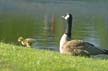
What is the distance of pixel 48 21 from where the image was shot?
228 ft

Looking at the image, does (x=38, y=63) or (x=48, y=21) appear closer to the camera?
(x=38, y=63)

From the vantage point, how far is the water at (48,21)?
48.3 metres

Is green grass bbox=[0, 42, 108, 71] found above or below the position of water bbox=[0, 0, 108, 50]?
above

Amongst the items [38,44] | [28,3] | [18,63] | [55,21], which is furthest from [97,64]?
[28,3]

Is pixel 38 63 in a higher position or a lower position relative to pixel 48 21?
A: higher

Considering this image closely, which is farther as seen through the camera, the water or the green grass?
the water

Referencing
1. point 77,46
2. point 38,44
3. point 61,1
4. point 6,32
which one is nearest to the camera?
point 77,46

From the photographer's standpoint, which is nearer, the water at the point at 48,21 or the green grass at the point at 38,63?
the green grass at the point at 38,63

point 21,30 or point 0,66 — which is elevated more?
point 0,66

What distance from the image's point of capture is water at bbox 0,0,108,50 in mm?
48344

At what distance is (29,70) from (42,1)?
383 ft

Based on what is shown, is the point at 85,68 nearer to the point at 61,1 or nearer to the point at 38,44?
the point at 38,44

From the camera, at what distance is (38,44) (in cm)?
4009

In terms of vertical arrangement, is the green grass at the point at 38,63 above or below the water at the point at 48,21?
above
